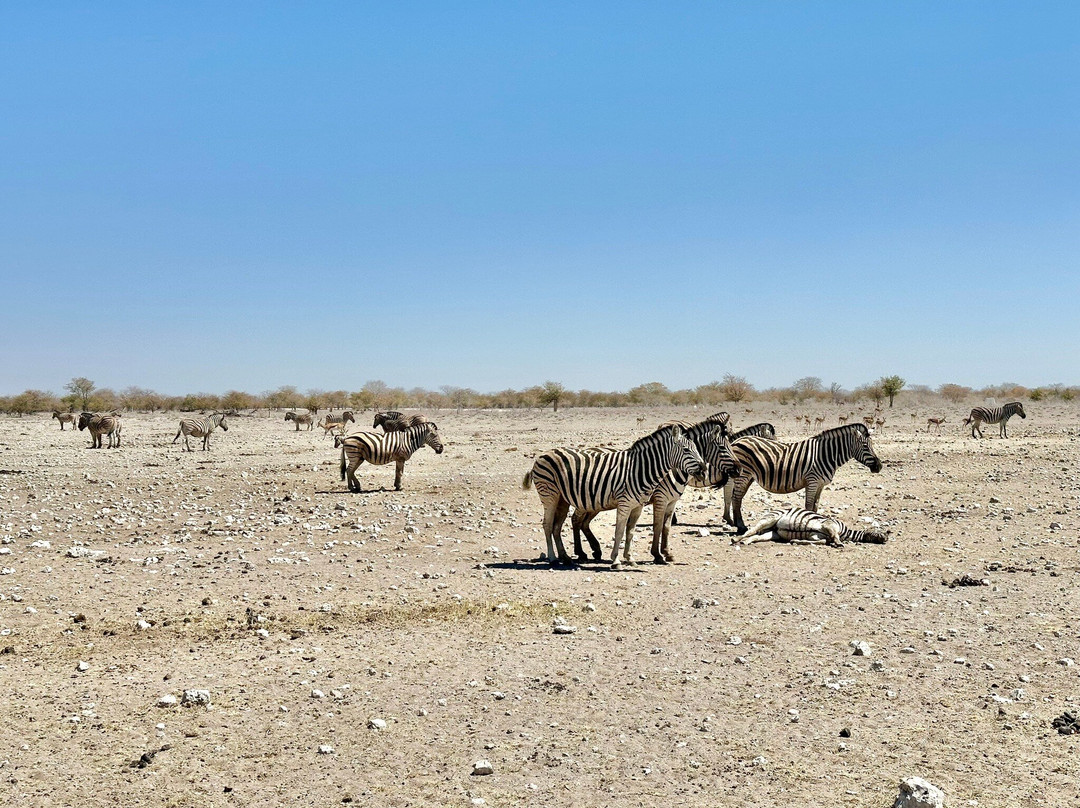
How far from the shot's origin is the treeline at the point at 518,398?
7431cm

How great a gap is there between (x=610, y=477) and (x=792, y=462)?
537cm

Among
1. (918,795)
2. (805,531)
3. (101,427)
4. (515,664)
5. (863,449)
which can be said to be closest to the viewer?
(918,795)

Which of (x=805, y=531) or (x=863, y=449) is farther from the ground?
(x=863, y=449)

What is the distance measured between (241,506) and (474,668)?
10558 millimetres

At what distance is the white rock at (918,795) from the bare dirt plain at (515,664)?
0.83 ft

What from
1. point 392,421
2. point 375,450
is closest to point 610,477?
point 375,450

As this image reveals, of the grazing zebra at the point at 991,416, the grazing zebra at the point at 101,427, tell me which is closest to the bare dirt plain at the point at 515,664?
the grazing zebra at the point at 101,427

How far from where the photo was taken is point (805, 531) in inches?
516

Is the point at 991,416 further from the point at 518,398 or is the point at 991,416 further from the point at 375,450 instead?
the point at 518,398

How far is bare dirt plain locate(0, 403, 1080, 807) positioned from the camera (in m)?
5.22

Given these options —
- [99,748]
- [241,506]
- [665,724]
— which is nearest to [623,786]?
[665,724]

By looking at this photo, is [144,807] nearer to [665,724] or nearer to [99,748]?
[99,748]

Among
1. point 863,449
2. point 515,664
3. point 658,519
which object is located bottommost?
point 515,664

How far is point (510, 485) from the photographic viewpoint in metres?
19.9
